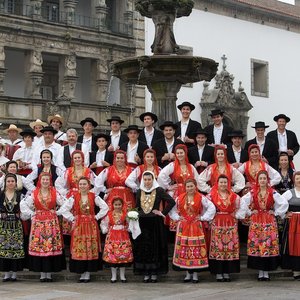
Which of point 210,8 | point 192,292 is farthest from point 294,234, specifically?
point 210,8

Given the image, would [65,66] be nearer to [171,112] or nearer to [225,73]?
[225,73]

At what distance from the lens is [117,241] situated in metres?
10.1

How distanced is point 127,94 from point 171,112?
13.3 m

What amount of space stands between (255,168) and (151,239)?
6.29ft

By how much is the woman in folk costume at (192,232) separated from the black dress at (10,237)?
2.15 metres

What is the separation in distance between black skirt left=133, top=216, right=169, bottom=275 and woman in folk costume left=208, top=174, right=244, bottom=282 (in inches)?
25.6

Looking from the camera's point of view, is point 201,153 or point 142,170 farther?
point 201,153

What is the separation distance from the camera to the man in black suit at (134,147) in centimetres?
1130

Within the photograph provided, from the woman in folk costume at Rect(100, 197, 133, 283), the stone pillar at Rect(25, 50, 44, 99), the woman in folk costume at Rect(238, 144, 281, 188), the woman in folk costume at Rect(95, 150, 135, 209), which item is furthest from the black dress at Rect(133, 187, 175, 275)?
the stone pillar at Rect(25, 50, 44, 99)

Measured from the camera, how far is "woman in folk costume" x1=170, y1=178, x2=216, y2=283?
9953 millimetres

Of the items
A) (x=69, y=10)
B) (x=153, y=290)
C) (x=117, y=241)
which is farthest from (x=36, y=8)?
(x=153, y=290)

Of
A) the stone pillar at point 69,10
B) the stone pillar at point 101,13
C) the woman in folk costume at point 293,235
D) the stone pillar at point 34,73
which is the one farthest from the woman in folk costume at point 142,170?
the stone pillar at point 101,13

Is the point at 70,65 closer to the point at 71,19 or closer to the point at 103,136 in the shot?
the point at 71,19

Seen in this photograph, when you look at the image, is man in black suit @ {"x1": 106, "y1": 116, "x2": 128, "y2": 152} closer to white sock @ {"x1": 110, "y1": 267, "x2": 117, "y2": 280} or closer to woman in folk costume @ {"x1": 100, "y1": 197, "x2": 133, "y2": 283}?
woman in folk costume @ {"x1": 100, "y1": 197, "x2": 133, "y2": 283}
